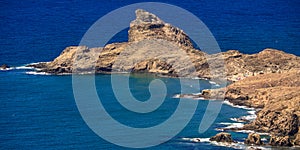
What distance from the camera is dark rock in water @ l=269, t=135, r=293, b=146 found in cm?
13800

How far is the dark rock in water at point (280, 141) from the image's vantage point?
138000 mm

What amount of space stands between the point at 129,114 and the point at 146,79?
24.5 m

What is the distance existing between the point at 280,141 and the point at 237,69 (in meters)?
43.0

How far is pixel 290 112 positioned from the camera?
14450 cm

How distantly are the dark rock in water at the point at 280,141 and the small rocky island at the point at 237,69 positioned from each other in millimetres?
3279

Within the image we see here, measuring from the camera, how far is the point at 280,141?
138m

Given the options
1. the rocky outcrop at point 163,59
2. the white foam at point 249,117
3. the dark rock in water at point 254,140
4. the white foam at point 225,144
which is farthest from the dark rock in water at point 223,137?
the rocky outcrop at point 163,59

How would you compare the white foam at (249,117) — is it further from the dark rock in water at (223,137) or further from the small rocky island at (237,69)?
the dark rock in water at (223,137)

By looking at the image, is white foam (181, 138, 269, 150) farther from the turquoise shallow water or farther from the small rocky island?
the small rocky island

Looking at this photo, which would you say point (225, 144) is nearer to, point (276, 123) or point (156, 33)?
point (276, 123)

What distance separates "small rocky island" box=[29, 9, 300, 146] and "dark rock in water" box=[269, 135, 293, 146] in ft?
10.8

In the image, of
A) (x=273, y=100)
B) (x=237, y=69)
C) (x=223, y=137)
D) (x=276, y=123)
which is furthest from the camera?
(x=237, y=69)

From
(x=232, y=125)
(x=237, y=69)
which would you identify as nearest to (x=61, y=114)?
(x=232, y=125)

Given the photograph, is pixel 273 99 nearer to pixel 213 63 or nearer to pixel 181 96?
pixel 181 96
